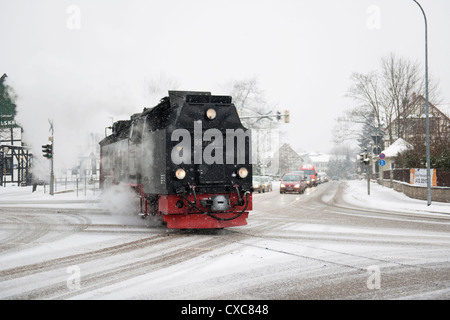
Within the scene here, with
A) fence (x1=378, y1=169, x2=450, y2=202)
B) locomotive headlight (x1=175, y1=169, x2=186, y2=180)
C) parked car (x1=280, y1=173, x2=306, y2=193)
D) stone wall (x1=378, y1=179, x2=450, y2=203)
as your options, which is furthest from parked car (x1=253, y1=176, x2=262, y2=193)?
locomotive headlight (x1=175, y1=169, x2=186, y2=180)

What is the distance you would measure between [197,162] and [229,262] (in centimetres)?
339

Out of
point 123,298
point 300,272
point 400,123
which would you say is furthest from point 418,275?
point 400,123

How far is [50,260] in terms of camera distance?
7.77 meters

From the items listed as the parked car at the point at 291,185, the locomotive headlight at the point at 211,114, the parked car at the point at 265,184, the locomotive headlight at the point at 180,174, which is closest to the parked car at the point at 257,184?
the parked car at the point at 265,184

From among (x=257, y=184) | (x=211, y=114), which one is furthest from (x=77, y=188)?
(x=211, y=114)

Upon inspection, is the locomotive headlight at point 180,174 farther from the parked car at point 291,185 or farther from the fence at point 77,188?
the parked car at point 291,185

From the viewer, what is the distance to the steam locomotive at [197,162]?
10.0 meters

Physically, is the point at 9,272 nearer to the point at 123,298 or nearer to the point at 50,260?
the point at 50,260

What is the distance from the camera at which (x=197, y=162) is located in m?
10.2

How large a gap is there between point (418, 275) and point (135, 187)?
829cm

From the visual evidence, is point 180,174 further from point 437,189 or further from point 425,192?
point 425,192

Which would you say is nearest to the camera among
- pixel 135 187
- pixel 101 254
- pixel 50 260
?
pixel 50 260

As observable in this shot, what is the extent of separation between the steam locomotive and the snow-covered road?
0.62 metres
